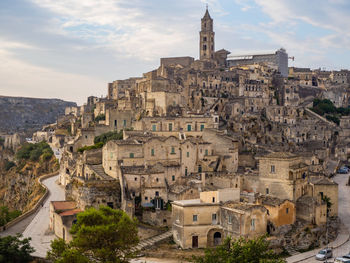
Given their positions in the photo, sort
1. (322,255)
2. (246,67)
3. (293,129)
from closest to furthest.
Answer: (322,255), (293,129), (246,67)

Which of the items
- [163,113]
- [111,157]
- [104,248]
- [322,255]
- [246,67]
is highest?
[246,67]

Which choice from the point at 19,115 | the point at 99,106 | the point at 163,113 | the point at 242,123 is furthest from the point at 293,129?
the point at 19,115

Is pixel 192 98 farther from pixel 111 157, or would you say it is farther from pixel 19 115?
pixel 19 115

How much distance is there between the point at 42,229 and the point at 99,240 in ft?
51.1

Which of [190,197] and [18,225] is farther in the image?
[18,225]

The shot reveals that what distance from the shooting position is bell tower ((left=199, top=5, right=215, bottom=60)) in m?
101

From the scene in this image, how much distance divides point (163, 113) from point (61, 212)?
26548mm

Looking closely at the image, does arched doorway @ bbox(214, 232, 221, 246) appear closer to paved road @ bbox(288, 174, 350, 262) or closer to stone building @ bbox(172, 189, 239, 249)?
stone building @ bbox(172, 189, 239, 249)

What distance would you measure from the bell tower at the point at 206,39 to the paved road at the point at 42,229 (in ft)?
189

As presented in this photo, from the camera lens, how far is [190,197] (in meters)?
41.3

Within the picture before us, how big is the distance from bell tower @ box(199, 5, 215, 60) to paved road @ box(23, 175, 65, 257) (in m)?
57.5

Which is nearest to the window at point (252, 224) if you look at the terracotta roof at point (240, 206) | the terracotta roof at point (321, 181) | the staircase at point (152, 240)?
the terracotta roof at point (240, 206)

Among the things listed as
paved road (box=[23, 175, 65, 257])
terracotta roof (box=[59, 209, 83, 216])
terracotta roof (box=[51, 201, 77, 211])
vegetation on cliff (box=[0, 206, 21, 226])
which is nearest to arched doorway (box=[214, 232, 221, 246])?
terracotta roof (box=[59, 209, 83, 216])

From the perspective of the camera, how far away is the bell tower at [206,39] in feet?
332
